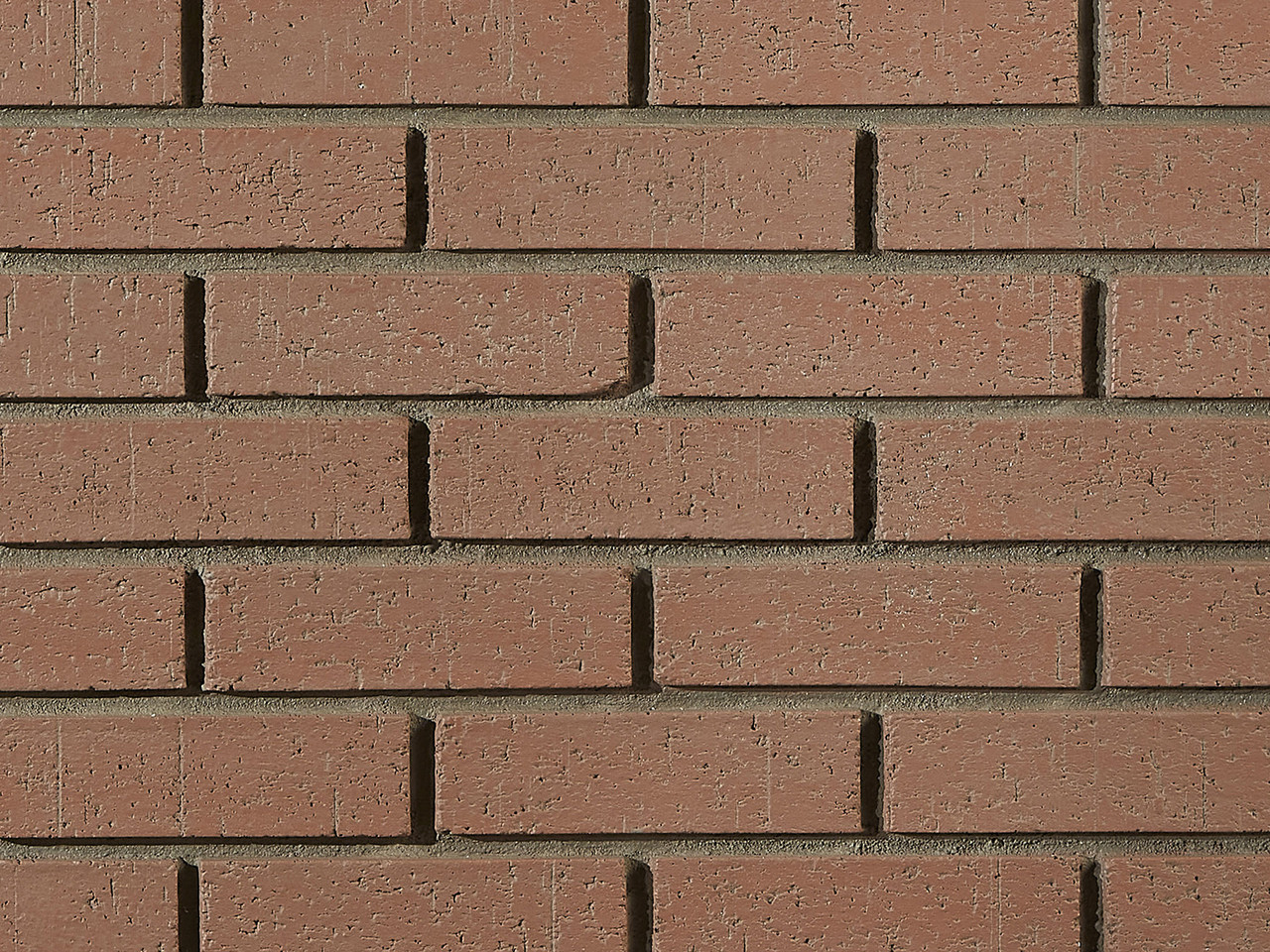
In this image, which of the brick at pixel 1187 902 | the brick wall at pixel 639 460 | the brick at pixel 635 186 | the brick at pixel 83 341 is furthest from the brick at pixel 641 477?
the brick at pixel 1187 902

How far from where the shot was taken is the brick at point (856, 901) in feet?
3.24

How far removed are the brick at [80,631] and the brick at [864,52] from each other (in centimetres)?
77

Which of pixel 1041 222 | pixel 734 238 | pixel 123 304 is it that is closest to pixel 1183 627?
pixel 1041 222

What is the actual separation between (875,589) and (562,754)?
0.37 meters

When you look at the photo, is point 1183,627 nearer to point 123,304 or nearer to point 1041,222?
point 1041,222

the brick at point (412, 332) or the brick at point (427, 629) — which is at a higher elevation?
the brick at point (412, 332)

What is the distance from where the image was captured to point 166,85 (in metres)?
0.97

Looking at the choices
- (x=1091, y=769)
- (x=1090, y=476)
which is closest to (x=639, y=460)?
(x=1090, y=476)

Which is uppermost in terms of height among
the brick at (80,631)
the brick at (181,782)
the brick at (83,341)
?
the brick at (83,341)

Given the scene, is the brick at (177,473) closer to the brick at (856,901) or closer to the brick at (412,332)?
the brick at (412,332)

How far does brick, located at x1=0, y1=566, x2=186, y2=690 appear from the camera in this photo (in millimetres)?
978

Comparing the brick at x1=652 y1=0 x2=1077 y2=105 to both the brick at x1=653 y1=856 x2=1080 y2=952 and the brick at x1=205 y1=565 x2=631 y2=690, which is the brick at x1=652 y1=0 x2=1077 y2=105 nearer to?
the brick at x1=205 y1=565 x2=631 y2=690

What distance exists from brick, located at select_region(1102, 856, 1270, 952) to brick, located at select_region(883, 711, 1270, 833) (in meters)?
0.04

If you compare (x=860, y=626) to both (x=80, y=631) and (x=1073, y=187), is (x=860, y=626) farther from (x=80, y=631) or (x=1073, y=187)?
(x=80, y=631)
